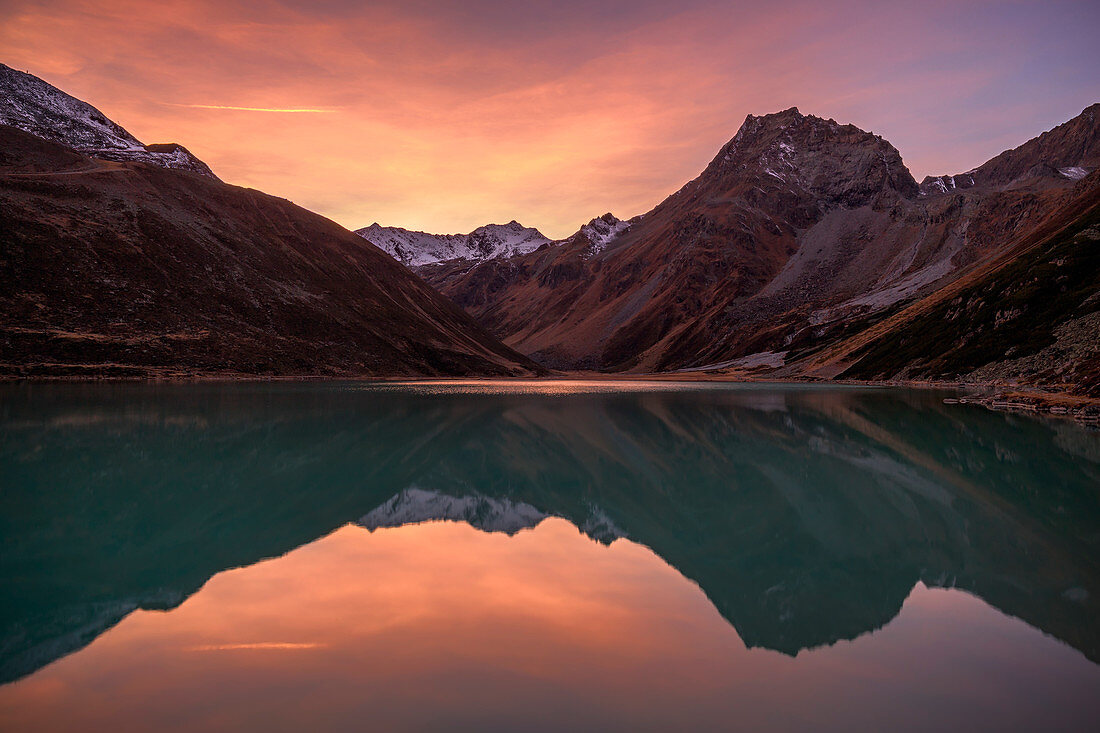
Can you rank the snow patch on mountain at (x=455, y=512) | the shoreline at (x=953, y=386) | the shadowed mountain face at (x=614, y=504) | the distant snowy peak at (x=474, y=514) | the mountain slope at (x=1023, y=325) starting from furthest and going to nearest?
the mountain slope at (x=1023, y=325) → the shoreline at (x=953, y=386) → the snow patch on mountain at (x=455, y=512) → the distant snowy peak at (x=474, y=514) → the shadowed mountain face at (x=614, y=504)

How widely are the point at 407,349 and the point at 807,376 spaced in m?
112

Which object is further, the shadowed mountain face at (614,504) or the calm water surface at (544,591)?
the shadowed mountain face at (614,504)

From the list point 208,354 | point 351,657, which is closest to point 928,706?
point 351,657

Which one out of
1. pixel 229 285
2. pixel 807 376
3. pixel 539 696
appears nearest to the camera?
pixel 539 696

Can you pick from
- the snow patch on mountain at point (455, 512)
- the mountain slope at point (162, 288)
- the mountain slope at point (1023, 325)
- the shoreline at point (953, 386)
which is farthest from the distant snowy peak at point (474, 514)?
the mountain slope at point (162, 288)

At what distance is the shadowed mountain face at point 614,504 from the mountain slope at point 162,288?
7452cm

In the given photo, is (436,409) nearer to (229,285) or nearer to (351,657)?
(351,657)

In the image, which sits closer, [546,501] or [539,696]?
[539,696]

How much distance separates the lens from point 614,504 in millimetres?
26469

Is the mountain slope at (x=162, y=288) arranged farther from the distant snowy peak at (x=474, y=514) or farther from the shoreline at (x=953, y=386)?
the distant snowy peak at (x=474, y=514)

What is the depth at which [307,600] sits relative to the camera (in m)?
14.5

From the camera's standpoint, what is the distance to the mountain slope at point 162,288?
116 meters

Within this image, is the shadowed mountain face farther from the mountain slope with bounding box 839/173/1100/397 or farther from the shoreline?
the mountain slope with bounding box 839/173/1100/397

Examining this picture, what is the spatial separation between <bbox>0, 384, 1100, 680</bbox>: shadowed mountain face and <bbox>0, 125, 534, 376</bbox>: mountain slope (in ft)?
244
